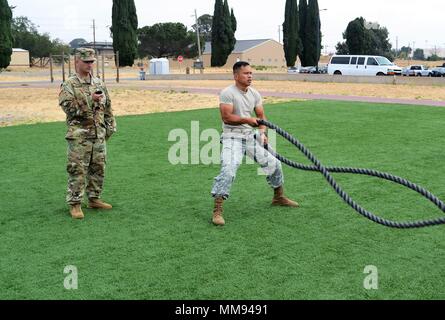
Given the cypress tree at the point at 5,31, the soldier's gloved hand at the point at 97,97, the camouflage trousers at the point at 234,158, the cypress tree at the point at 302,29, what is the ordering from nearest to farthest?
the camouflage trousers at the point at 234,158
the soldier's gloved hand at the point at 97,97
the cypress tree at the point at 5,31
the cypress tree at the point at 302,29

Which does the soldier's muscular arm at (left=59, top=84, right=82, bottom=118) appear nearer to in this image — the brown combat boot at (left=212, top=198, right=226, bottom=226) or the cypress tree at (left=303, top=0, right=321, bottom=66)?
the brown combat boot at (left=212, top=198, right=226, bottom=226)

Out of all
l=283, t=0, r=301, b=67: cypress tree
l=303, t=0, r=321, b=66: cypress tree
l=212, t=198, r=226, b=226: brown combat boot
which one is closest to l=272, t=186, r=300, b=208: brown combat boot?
l=212, t=198, r=226, b=226: brown combat boot

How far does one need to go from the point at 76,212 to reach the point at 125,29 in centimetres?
4695

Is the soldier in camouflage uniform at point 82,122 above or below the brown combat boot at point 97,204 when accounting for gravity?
above

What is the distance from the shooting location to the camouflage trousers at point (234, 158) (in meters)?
5.46

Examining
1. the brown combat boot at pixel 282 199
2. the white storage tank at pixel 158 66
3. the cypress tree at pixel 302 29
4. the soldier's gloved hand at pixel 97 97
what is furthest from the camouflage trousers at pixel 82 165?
the cypress tree at pixel 302 29

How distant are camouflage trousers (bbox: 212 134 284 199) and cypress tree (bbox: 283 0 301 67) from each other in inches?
2080

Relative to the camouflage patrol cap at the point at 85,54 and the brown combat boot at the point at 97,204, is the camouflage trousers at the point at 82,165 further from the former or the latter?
the camouflage patrol cap at the point at 85,54

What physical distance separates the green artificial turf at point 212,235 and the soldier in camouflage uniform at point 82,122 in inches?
14.1

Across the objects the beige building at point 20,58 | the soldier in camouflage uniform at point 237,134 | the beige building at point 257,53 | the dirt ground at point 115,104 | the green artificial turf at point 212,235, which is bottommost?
the green artificial turf at point 212,235

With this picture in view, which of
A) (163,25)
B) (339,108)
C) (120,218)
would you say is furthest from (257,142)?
(163,25)

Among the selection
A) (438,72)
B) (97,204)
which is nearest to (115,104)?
(97,204)

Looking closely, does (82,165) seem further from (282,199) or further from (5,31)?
(5,31)

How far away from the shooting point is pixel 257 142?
5.65 m
